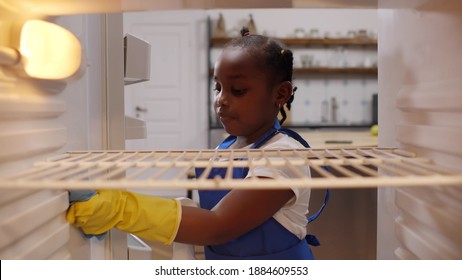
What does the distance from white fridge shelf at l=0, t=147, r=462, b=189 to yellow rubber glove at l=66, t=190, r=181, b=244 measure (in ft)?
0.28

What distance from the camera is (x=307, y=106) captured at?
4605 millimetres

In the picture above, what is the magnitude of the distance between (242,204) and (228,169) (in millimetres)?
322

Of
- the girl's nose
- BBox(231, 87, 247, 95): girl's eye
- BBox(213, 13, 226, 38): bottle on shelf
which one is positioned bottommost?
the girl's nose

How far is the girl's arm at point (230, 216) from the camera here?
92 centimetres

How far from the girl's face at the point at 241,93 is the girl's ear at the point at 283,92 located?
33mm

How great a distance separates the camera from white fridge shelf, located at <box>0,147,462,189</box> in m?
0.54

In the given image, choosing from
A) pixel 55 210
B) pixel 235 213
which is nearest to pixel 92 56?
pixel 55 210

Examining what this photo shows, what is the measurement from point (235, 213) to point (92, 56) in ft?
A: 1.84

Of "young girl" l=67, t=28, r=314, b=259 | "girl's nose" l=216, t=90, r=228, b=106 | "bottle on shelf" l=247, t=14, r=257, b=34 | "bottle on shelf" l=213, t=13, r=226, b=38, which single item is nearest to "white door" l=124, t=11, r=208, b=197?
"bottle on shelf" l=213, t=13, r=226, b=38

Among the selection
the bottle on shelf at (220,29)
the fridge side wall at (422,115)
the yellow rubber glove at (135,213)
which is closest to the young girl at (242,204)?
the yellow rubber glove at (135,213)

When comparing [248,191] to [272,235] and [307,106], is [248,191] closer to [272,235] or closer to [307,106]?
[272,235]

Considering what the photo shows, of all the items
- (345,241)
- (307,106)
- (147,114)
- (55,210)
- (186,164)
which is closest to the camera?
(186,164)

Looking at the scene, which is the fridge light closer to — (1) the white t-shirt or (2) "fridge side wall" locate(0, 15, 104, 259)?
(2) "fridge side wall" locate(0, 15, 104, 259)

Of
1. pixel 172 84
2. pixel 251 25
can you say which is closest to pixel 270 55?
pixel 251 25
